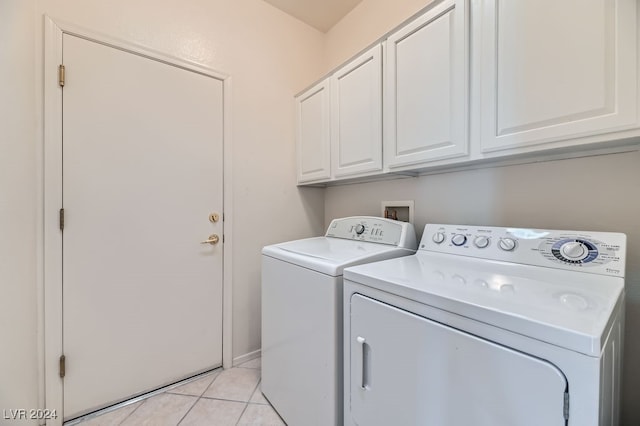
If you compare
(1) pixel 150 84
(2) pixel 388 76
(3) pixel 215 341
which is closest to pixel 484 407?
(2) pixel 388 76

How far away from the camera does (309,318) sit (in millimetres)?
1229

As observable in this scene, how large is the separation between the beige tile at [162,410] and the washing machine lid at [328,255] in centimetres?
101

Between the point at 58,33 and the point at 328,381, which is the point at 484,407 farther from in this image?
the point at 58,33

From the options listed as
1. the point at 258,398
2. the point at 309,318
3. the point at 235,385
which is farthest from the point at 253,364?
the point at 309,318

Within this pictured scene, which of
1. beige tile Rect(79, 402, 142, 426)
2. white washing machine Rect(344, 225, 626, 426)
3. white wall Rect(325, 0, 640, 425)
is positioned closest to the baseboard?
beige tile Rect(79, 402, 142, 426)

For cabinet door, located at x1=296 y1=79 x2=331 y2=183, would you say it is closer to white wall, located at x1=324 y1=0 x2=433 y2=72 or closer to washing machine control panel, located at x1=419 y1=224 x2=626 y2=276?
white wall, located at x1=324 y1=0 x2=433 y2=72

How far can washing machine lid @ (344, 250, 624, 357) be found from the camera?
558mm

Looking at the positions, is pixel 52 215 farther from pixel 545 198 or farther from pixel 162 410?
pixel 545 198

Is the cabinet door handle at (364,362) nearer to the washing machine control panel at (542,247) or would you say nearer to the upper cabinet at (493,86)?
the washing machine control panel at (542,247)

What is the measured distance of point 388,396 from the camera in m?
0.89

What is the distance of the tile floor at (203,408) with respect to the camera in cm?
143

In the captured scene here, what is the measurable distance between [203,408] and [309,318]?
37.3 inches

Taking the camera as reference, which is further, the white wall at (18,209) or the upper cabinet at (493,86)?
the white wall at (18,209)

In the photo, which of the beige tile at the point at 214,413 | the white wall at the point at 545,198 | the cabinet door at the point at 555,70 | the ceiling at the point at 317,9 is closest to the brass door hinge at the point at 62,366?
the beige tile at the point at 214,413
